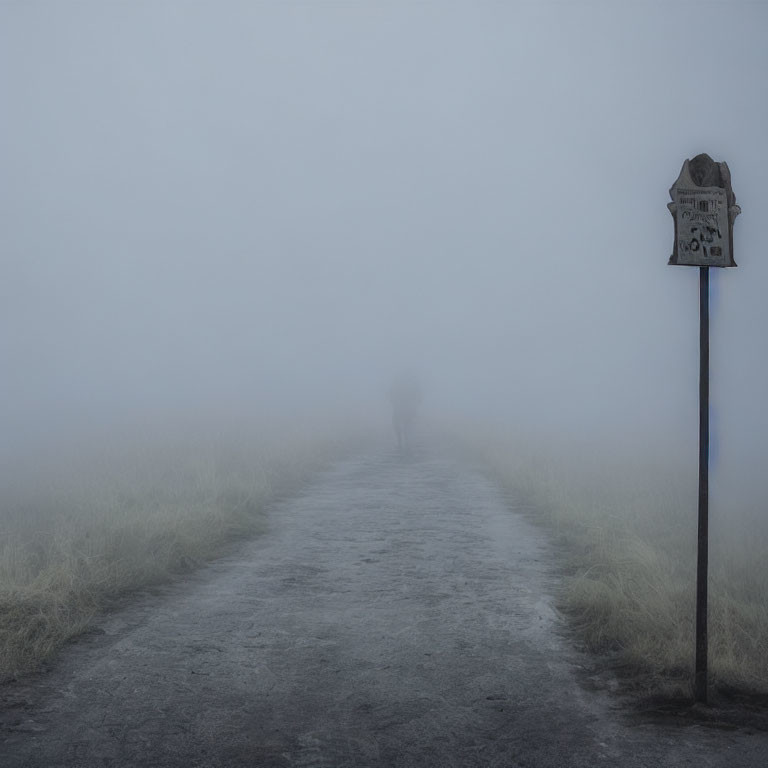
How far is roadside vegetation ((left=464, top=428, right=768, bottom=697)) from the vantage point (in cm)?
499

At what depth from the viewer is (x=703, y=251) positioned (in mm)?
4469

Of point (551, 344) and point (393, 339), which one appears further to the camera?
point (393, 339)

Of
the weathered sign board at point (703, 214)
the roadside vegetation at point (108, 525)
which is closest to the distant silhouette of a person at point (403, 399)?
the roadside vegetation at point (108, 525)

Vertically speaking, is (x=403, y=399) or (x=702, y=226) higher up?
(x=702, y=226)

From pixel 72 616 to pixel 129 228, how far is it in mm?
123656

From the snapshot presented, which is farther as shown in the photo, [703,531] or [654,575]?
[654,575]

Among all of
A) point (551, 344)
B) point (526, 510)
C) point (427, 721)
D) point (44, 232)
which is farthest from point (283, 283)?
point (427, 721)

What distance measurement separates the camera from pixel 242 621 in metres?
6.18

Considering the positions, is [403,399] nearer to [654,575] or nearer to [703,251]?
[654,575]

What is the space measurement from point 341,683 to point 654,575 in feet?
13.4

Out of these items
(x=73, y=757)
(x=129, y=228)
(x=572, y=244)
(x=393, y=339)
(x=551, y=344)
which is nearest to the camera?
(x=73, y=757)

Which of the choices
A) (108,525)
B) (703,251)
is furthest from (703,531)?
(108,525)

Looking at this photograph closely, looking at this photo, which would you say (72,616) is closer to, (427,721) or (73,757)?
(73,757)

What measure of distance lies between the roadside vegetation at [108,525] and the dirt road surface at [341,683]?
415mm
